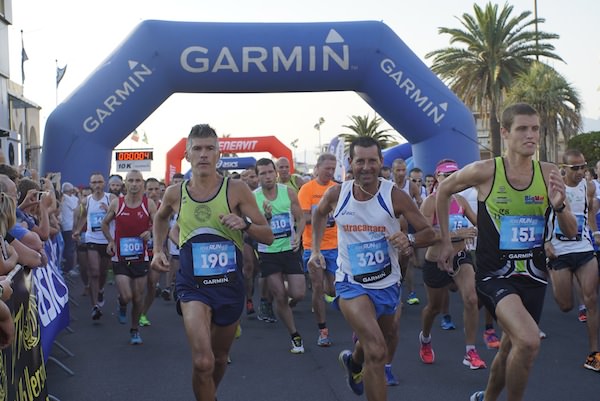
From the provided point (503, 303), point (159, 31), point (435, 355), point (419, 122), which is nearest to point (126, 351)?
point (435, 355)

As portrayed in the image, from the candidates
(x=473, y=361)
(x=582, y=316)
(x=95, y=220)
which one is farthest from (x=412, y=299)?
(x=95, y=220)

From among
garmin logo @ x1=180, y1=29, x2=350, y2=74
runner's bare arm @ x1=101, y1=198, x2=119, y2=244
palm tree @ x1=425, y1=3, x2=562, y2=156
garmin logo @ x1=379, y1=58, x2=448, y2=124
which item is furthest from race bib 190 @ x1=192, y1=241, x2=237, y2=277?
palm tree @ x1=425, y1=3, x2=562, y2=156

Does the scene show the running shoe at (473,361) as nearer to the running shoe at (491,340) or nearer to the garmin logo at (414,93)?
the running shoe at (491,340)

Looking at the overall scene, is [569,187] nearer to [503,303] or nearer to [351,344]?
[351,344]

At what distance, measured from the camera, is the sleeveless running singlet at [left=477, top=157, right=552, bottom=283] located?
4816 mm

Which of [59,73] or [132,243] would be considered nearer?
[132,243]

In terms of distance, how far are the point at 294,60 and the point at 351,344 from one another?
303 inches

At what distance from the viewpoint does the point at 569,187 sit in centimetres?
829

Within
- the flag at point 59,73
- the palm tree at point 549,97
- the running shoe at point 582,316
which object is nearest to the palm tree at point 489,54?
the palm tree at point 549,97

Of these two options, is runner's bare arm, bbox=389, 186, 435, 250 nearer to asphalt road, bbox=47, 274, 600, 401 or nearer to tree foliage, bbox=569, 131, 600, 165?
asphalt road, bbox=47, 274, 600, 401

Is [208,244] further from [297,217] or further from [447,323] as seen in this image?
[447,323]

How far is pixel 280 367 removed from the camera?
7078 millimetres

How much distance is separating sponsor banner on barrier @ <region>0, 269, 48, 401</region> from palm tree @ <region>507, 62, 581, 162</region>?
28.5m

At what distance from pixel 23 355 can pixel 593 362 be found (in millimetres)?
4825
